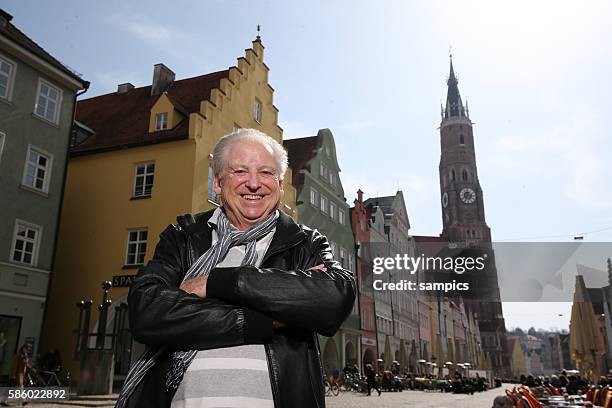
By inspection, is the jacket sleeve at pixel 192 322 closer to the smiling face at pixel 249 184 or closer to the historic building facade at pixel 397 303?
the smiling face at pixel 249 184

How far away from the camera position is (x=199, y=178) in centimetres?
1919

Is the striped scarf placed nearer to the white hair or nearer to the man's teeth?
the man's teeth

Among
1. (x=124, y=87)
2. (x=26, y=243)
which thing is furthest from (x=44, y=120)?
(x=124, y=87)

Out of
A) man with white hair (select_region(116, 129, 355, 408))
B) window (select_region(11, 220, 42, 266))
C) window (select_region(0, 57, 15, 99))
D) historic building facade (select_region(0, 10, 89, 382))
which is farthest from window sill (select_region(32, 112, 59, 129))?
man with white hair (select_region(116, 129, 355, 408))

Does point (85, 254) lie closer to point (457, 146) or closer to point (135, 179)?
point (135, 179)

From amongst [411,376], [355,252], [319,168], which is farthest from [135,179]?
[411,376]

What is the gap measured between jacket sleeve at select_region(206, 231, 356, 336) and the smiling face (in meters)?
0.39

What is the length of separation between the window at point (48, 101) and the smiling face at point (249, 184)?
1804 cm

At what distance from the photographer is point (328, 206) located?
31.7 meters

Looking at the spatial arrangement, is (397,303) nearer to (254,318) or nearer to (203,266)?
(203,266)

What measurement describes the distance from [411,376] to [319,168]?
52.4 ft

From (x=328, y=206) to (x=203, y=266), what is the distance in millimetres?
29917

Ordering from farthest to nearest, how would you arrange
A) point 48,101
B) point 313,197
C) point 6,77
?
point 313,197, point 48,101, point 6,77

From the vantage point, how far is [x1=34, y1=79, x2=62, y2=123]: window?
18.0 meters
